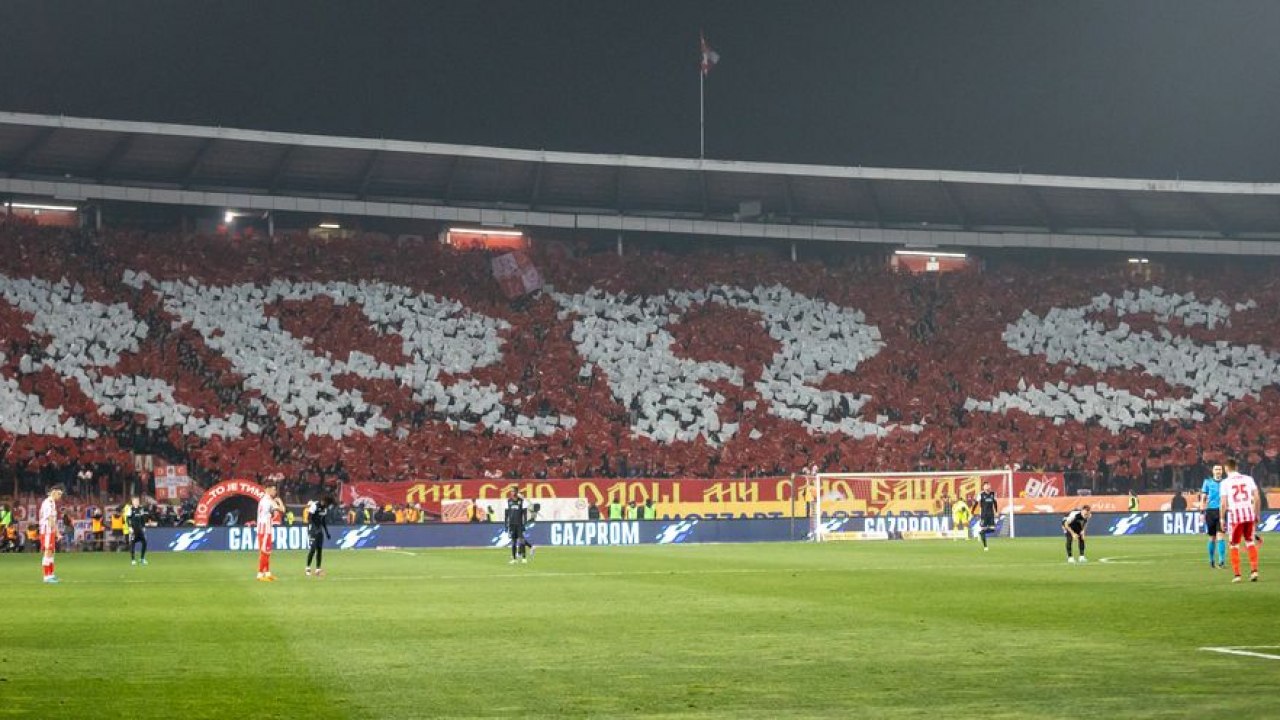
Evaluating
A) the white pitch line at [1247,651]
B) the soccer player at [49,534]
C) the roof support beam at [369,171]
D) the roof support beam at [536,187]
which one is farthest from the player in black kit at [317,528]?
the roof support beam at [536,187]

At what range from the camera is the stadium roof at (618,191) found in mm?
63312

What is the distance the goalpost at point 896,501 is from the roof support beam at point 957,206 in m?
19.1

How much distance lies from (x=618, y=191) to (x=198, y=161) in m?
19.1

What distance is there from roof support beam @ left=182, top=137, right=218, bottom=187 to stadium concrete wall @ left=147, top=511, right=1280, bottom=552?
1953cm

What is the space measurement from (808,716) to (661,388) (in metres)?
52.4

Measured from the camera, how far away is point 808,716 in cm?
1052

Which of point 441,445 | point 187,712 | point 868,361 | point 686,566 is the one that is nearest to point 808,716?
point 187,712

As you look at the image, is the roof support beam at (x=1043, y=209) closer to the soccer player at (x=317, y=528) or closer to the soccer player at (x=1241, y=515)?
the soccer player at (x=317, y=528)

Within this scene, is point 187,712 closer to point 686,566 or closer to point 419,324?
point 686,566

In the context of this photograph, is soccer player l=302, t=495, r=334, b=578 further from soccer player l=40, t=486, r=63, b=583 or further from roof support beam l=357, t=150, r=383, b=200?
roof support beam l=357, t=150, r=383, b=200

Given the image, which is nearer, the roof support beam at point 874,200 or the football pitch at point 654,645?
the football pitch at point 654,645

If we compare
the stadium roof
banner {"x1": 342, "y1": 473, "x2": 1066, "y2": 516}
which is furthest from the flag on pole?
banner {"x1": 342, "y1": 473, "x2": 1066, "y2": 516}

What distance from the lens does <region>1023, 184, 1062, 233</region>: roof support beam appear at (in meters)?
73.0

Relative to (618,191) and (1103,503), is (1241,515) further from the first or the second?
(618,191)
